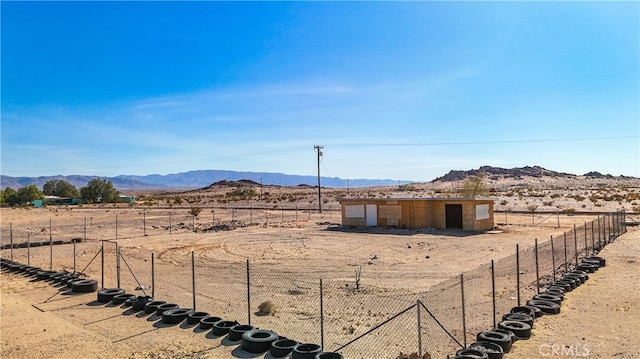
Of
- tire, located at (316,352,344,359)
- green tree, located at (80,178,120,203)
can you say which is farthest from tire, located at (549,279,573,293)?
green tree, located at (80,178,120,203)

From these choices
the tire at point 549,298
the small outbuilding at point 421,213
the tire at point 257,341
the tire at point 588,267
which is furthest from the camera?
the small outbuilding at point 421,213

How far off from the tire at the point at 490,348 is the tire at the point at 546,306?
11.7 ft

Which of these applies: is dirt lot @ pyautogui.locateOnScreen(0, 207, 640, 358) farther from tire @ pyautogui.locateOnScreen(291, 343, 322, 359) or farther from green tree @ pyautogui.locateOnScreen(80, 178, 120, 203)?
green tree @ pyautogui.locateOnScreen(80, 178, 120, 203)

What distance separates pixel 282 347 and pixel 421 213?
26963 millimetres

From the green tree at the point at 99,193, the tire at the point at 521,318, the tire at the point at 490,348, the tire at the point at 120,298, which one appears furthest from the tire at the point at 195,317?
the green tree at the point at 99,193

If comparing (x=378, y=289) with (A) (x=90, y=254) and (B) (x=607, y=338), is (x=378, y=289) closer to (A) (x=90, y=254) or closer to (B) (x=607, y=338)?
(B) (x=607, y=338)

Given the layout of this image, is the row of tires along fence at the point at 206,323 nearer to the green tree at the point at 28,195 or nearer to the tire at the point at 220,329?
the tire at the point at 220,329

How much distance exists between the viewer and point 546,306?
12.1 metres

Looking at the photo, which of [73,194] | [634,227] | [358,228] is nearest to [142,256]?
[358,228]

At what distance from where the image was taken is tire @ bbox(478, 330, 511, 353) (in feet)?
30.9

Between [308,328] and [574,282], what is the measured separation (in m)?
8.97

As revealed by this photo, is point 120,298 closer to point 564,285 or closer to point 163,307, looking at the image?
point 163,307

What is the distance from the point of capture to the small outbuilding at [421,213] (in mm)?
33625

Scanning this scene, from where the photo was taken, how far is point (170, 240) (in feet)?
101
